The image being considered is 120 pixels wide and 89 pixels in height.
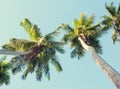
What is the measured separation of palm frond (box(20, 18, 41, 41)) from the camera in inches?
1229

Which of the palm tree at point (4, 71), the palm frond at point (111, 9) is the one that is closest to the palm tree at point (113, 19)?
the palm frond at point (111, 9)

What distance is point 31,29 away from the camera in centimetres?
3136

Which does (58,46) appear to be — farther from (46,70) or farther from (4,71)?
(4,71)

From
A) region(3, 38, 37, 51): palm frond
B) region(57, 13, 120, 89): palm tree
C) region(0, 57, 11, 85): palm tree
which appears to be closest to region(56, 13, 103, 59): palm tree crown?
region(57, 13, 120, 89): palm tree

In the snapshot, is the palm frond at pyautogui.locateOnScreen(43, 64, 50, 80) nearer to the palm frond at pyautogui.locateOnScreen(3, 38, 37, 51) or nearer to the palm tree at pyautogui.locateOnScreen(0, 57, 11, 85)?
the palm frond at pyautogui.locateOnScreen(3, 38, 37, 51)

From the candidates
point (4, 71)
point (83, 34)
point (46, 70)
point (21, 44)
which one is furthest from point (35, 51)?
point (4, 71)

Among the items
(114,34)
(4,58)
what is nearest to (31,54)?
(4,58)

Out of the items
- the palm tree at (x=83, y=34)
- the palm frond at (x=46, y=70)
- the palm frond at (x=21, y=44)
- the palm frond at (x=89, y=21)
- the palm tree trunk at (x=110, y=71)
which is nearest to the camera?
the palm tree trunk at (x=110, y=71)

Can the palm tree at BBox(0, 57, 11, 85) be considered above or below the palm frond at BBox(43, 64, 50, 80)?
above

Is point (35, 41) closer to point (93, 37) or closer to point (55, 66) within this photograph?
point (55, 66)

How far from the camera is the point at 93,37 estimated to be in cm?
3244

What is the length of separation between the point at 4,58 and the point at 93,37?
10.1 meters

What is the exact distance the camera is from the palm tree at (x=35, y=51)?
95.9ft

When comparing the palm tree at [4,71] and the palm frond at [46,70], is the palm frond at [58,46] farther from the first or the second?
the palm tree at [4,71]
